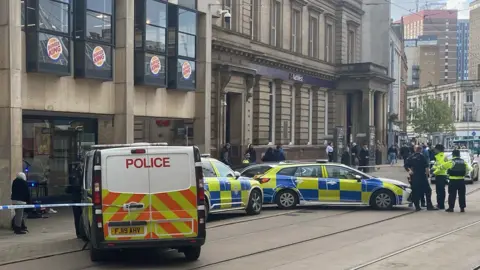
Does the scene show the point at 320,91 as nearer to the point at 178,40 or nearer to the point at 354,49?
the point at 354,49

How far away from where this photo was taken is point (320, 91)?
4562 cm

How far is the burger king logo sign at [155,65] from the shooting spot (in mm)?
20898

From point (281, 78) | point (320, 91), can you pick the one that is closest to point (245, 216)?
point (281, 78)

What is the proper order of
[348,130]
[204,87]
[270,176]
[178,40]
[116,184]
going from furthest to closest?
1. [348,130]
2. [204,87]
3. [178,40]
4. [270,176]
5. [116,184]

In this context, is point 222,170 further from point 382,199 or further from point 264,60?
point 264,60

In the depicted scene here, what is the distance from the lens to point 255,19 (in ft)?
119

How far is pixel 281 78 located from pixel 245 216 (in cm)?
2301

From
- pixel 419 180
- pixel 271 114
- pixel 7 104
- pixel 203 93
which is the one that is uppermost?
pixel 203 93

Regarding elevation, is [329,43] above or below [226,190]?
above

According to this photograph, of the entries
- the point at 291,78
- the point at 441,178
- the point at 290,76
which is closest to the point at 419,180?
the point at 441,178

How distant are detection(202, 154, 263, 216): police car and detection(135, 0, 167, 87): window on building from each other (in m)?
5.03

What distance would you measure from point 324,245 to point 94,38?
10.1 metres

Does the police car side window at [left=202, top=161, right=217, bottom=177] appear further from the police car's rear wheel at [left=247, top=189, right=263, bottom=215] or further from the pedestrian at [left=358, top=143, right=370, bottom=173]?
the pedestrian at [left=358, top=143, right=370, bottom=173]

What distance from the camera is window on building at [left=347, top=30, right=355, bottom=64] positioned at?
50.3 metres
